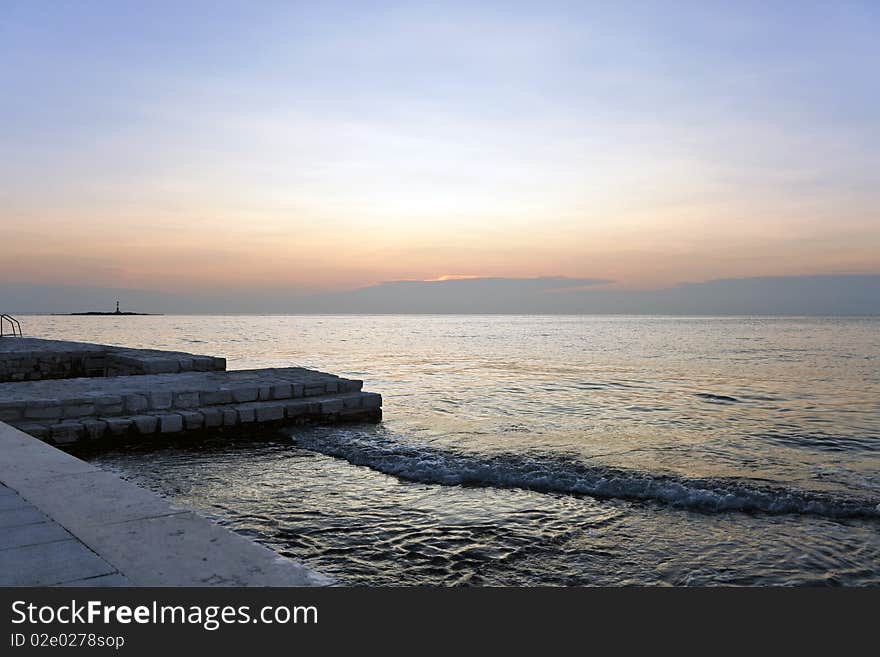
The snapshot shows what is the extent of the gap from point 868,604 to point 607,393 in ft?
54.4

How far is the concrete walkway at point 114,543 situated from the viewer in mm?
3150

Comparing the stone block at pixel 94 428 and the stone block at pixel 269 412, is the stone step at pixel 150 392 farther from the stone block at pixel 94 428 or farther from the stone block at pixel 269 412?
the stone block at pixel 269 412

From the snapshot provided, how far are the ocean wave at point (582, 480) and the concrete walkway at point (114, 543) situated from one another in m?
4.83

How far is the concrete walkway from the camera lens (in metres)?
3.15

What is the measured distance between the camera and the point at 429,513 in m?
7.14

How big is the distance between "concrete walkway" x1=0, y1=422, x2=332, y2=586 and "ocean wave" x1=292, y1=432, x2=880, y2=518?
4.83 metres

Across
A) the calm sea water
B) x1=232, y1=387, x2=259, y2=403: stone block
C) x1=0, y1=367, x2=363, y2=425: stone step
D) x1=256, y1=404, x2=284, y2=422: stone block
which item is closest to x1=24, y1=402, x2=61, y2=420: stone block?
x1=0, y1=367, x2=363, y2=425: stone step

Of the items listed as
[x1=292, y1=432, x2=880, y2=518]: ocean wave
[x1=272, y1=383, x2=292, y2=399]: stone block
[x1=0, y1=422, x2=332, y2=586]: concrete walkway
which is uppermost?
[x1=0, y1=422, x2=332, y2=586]: concrete walkway

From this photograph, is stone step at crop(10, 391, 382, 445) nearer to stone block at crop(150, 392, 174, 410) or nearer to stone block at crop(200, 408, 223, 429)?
stone block at crop(200, 408, 223, 429)

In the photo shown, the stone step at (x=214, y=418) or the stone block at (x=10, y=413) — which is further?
the stone step at (x=214, y=418)

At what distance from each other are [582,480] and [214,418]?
676 cm

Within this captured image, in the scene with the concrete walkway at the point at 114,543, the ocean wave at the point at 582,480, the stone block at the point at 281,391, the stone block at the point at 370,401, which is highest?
the concrete walkway at the point at 114,543

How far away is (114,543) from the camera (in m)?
→ 3.63

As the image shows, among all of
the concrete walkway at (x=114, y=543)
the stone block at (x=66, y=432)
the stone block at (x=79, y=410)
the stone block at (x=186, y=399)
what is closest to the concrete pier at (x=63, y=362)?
the stone block at (x=186, y=399)
